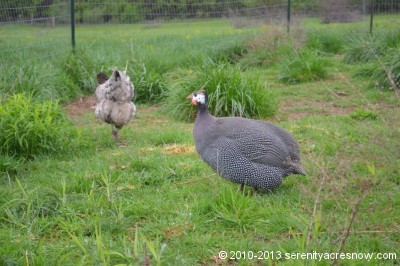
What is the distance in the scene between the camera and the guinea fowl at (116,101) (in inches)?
247

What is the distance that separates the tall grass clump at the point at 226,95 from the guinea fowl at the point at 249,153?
237 cm

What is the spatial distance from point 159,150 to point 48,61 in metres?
4.34

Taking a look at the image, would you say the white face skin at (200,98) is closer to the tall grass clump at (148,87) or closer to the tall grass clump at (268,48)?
the tall grass clump at (148,87)

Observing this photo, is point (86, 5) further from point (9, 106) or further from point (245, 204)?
point (245, 204)

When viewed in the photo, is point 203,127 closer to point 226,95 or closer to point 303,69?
point 226,95

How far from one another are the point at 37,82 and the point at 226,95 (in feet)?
9.24

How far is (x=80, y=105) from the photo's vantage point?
8.59 metres

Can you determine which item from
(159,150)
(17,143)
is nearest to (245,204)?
(159,150)

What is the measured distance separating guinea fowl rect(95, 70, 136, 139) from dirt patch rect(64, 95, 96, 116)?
5.94ft

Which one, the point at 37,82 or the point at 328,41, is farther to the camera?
the point at 328,41

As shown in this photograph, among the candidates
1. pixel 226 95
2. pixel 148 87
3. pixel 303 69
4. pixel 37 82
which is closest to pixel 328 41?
pixel 303 69

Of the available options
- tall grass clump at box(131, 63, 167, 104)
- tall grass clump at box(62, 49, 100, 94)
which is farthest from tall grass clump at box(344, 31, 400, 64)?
tall grass clump at box(62, 49, 100, 94)

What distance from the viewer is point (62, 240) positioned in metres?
3.76

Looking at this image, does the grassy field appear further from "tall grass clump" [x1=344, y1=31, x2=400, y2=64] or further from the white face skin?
"tall grass clump" [x1=344, y1=31, x2=400, y2=64]
